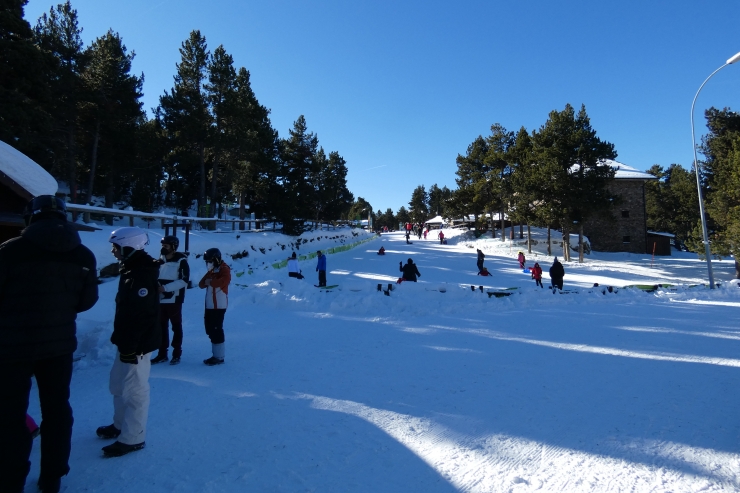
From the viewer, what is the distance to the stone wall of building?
40.4m

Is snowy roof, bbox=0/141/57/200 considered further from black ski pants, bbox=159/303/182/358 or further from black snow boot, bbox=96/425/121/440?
black snow boot, bbox=96/425/121/440

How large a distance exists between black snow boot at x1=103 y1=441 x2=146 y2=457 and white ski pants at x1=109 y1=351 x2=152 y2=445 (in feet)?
0.08

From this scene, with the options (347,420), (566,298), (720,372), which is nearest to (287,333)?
(347,420)

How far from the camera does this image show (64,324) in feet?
9.04

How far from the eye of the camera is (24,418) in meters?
2.62

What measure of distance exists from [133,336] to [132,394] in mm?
498

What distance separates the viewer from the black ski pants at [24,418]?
8.30 feet

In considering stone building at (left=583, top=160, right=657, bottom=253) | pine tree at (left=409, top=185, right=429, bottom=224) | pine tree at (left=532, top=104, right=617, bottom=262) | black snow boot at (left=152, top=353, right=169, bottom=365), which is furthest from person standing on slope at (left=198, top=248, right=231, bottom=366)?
pine tree at (left=409, top=185, right=429, bottom=224)

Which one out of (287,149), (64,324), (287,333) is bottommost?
(287,333)

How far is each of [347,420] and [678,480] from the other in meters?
2.74

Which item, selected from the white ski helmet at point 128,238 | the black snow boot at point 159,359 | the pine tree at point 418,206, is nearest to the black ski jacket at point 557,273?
the black snow boot at point 159,359

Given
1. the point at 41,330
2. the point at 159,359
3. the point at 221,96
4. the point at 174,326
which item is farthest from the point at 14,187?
the point at 221,96

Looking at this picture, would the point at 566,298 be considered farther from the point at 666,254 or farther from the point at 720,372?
the point at 666,254

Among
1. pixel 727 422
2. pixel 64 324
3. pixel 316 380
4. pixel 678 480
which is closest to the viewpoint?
pixel 64 324
